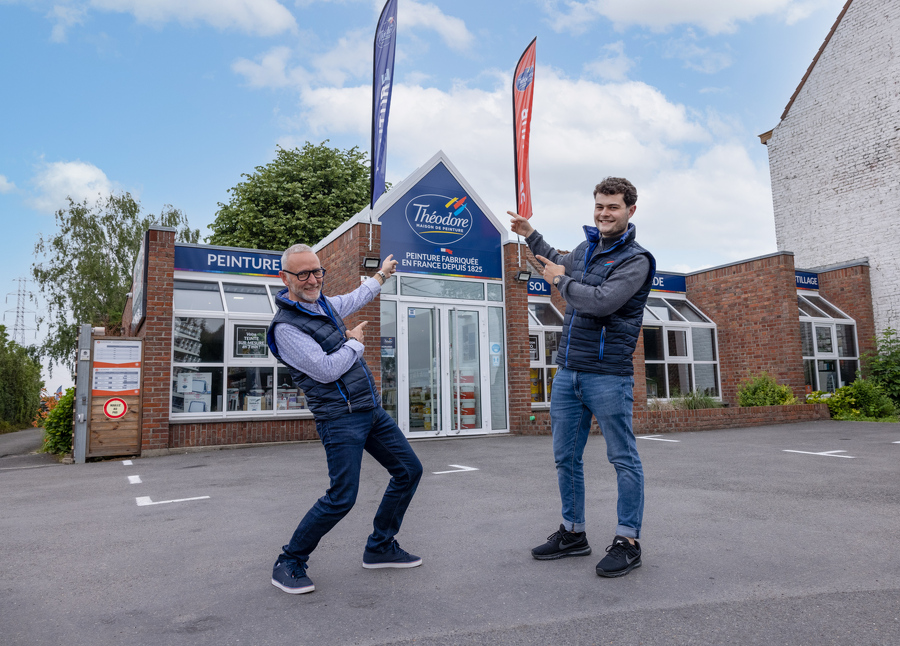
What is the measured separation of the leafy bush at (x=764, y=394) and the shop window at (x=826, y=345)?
8.04 feet

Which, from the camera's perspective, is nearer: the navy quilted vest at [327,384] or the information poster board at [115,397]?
the navy quilted vest at [327,384]

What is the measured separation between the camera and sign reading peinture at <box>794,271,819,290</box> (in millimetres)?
17312

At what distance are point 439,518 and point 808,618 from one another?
8.24ft

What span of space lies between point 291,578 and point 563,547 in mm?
1423

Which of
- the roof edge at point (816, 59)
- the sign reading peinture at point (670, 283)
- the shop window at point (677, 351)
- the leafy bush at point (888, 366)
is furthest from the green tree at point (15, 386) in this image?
the roof edge at point (816, 59)

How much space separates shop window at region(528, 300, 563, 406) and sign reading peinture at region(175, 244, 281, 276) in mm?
5619

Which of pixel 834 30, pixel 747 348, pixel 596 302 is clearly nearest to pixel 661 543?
pixel 596 302

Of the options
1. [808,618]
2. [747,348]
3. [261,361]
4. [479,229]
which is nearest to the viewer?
[808,618]

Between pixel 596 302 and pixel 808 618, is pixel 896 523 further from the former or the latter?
pixel 596 302

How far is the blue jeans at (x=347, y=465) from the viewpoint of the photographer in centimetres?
298

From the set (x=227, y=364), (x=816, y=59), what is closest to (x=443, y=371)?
(x=227, y=364)

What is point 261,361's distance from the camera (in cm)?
1106

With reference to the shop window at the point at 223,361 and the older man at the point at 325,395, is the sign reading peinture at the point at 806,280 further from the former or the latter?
the older man at the point at 325,395

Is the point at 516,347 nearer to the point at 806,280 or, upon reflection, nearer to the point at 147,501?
the point at 147,501
